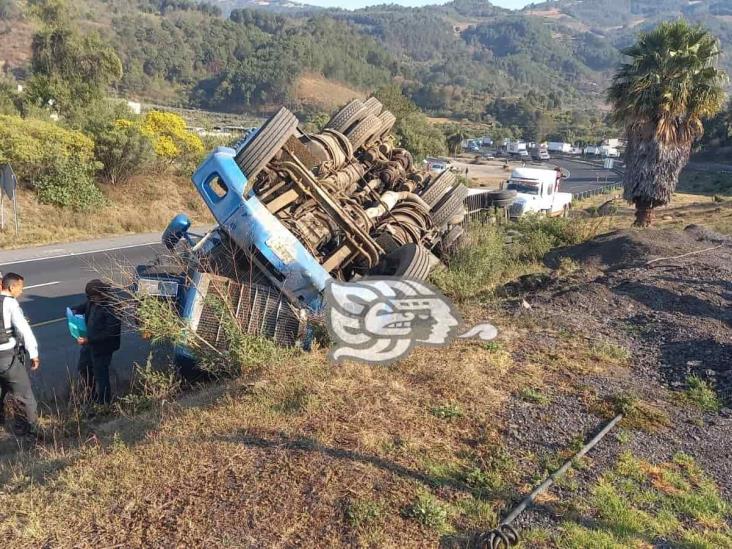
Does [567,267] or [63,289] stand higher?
[567,267]

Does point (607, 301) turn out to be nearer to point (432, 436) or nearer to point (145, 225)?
point (432, 436)

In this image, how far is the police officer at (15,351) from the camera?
5.02 metres

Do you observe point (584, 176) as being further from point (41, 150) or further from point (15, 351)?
point (15, 351)

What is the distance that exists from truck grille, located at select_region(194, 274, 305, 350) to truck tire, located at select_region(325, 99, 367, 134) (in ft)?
13.2

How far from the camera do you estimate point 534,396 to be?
491cm

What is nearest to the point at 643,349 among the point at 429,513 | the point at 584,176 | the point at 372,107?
the point at 429,513

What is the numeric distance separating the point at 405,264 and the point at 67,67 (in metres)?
22.5

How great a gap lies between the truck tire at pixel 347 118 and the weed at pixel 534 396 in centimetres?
535

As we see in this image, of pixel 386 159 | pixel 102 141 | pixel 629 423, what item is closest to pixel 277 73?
pixel 102 141

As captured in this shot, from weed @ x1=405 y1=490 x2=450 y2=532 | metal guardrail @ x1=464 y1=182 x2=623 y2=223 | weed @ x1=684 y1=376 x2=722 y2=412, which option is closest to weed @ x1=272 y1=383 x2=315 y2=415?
weed @ x1=405 y1=490 x2=450 y2=532

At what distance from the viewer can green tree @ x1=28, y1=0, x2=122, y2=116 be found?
23109 millimetres

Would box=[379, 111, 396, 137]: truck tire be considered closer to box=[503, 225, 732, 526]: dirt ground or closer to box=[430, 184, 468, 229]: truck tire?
box=[430, 184, 468, 229]: truck tire

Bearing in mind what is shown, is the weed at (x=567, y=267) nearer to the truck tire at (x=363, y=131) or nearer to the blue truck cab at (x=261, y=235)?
the truck tire at (x=363, y=131)

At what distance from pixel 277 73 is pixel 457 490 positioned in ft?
323
